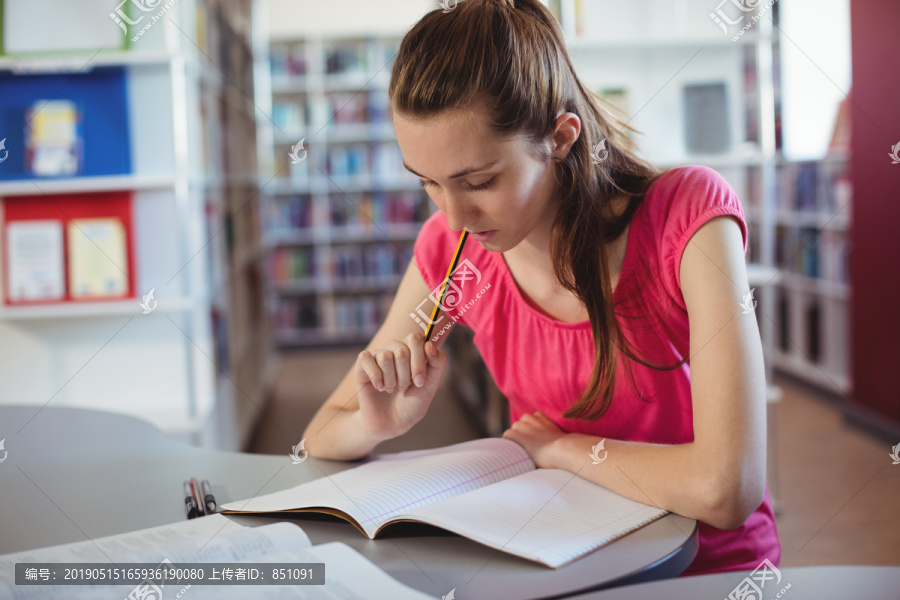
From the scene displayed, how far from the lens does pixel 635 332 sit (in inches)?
38.8

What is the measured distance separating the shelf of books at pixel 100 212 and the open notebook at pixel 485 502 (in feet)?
4.58

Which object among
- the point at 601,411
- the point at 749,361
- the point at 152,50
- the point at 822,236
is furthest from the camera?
the point at 822,236

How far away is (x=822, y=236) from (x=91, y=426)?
341 cm

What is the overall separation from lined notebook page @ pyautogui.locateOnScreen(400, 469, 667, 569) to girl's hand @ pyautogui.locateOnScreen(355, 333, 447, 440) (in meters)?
0.16

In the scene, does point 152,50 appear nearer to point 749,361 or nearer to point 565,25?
point 565,25

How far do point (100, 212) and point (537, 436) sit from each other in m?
1.62

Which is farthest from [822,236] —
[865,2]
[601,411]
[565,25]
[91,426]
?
[91,426]

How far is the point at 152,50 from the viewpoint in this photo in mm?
2021
